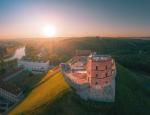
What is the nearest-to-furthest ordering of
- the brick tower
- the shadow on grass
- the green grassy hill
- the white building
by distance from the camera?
the shadow on grass, the green grassy hill, the brick tower, the white building

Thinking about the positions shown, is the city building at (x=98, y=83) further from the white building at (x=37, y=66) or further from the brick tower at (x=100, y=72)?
the white building at (x=37, y=66)

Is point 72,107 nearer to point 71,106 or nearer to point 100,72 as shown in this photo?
point 71,106

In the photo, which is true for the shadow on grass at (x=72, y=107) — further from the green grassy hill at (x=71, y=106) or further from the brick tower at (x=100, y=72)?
the brick tower at (x=100, y=72)

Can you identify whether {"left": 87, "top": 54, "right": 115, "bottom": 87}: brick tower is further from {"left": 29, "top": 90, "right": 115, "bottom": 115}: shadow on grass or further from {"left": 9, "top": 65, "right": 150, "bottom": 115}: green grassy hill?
{"left": 9, "top": 65, "right": 150, "bottom": 115}: green grassy hill

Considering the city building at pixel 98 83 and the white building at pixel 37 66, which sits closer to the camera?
the city building at pixel 98 83

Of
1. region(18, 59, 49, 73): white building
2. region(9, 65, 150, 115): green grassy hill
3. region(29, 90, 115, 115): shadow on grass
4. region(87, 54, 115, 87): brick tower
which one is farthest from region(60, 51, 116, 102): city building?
region(18, 59, 49, 73): white building

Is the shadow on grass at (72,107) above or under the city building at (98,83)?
under

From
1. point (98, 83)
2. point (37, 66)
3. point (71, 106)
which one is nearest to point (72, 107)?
point (71, 106)

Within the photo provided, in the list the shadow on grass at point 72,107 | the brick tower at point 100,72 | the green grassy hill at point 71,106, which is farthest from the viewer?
the brick tower at point 100,72

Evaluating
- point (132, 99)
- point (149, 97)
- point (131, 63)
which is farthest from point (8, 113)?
point (131, 63)

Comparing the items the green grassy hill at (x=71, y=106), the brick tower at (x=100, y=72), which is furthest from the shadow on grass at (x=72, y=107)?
the brick tower at (x=100, y=72)

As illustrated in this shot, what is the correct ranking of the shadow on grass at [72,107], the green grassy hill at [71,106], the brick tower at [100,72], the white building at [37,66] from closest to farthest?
the shadow on grass at [72,107]
the green grassy hill at [71,106]
the brick tower at [100,72]
the white building at [37,66]
